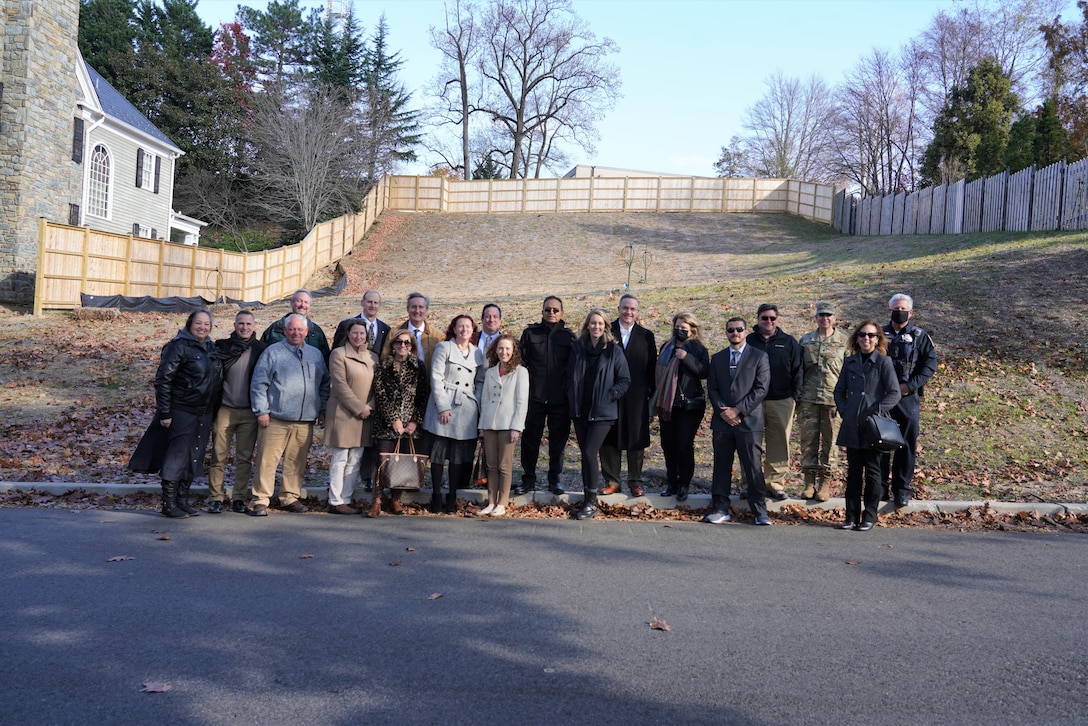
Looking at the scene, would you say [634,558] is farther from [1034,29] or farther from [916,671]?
[1034,29]

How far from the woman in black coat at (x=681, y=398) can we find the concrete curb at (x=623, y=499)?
225mm

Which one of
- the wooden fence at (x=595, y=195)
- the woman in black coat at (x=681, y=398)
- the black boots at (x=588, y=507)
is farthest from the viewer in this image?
the wooden fence at (x=595, y=195)

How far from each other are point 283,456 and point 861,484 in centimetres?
556

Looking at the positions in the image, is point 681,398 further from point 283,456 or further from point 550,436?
point 283,456

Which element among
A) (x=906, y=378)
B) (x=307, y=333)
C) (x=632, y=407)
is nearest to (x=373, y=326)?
(x=307, y=333)

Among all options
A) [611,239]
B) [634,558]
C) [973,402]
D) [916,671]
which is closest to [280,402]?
[634,558]

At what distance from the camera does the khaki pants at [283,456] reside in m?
8.15

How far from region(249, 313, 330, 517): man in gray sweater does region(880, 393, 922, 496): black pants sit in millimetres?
5698

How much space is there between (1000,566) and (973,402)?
578cm

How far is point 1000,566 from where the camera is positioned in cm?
654

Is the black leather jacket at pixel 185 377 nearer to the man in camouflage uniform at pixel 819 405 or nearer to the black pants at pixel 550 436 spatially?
the black pants at pixel 550 436

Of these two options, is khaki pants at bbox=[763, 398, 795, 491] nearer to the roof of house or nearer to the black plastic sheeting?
the black plastic sheeting

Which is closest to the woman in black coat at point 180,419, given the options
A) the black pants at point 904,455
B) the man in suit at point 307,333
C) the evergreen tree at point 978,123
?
the man in suit at point 307,333

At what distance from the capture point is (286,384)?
26.9 feet
